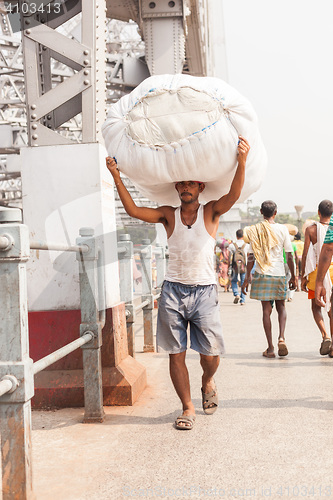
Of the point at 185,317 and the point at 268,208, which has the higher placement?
the point at 268,208

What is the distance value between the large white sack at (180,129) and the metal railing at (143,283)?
69.1 inches

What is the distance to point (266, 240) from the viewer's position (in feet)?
21.7

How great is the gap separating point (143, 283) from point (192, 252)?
10.9 ft

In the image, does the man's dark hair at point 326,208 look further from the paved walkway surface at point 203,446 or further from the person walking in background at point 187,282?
the person walking in background at point 187,282

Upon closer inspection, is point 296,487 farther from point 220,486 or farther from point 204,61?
point 204,61

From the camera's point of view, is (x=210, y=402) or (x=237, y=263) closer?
(x=210, y=402)

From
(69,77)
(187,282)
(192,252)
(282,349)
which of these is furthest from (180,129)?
(282,349)

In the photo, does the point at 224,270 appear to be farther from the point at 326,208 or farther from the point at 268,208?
the point at 326,208

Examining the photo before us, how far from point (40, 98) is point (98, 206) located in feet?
3.69

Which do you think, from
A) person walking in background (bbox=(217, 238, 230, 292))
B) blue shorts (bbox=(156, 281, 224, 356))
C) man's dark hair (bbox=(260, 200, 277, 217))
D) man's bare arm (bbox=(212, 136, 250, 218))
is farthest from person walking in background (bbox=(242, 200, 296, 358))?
person walking in background (bbox=(217, 238, 230, 292))

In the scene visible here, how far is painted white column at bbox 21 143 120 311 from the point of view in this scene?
4.41m

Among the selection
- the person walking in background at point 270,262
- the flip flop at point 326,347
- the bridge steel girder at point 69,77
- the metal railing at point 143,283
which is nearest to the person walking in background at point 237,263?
the metal railing at point 143,283

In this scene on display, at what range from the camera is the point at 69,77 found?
4.51m

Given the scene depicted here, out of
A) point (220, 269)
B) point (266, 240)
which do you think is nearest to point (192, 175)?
point (266, 240)
